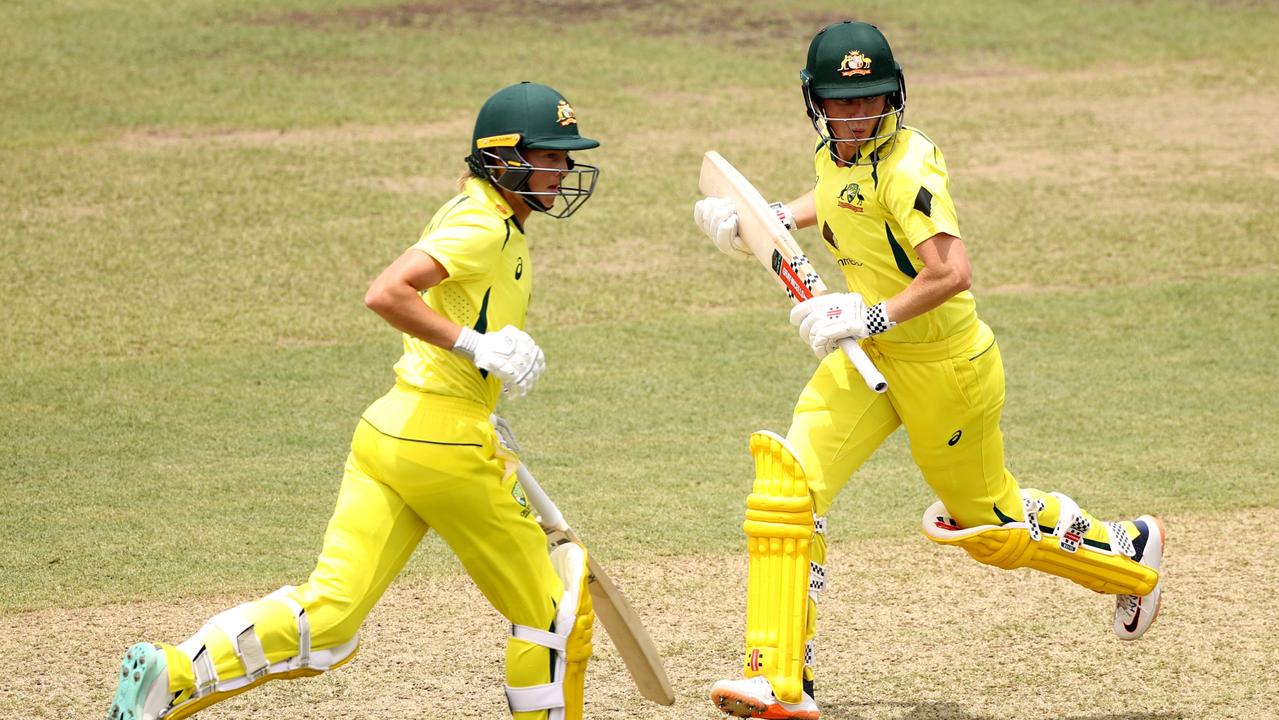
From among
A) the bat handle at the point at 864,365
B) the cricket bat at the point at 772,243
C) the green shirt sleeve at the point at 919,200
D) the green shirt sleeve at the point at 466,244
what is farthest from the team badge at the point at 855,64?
the green shirt sleeve at the point at 466,244

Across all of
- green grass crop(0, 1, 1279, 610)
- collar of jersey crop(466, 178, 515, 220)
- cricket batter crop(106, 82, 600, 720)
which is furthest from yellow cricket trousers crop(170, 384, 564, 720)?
green grass crop(0, 1, 1279, 610)

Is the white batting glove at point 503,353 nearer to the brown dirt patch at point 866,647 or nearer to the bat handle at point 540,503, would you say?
the bat handle at point 540,503

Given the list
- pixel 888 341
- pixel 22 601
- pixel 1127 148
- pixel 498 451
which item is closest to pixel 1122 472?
pixel 888 341

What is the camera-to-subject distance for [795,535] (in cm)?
531

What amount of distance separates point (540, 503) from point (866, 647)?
169 cm

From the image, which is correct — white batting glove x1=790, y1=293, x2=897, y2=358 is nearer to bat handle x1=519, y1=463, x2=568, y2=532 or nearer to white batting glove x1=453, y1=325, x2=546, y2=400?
bat handle x1=519, y1=463, x2=568, y2=532

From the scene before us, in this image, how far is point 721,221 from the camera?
6160 millimetres

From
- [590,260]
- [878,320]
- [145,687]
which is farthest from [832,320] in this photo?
[590,260]

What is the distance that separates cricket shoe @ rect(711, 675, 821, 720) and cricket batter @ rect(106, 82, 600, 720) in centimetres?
52

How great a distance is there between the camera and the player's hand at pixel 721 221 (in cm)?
615

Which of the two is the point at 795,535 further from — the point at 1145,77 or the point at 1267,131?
the point at 1145,77

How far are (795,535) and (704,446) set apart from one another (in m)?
3.25

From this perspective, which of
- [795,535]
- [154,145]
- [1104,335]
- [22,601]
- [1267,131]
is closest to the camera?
[795,535]

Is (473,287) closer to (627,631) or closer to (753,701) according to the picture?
(627,631)
